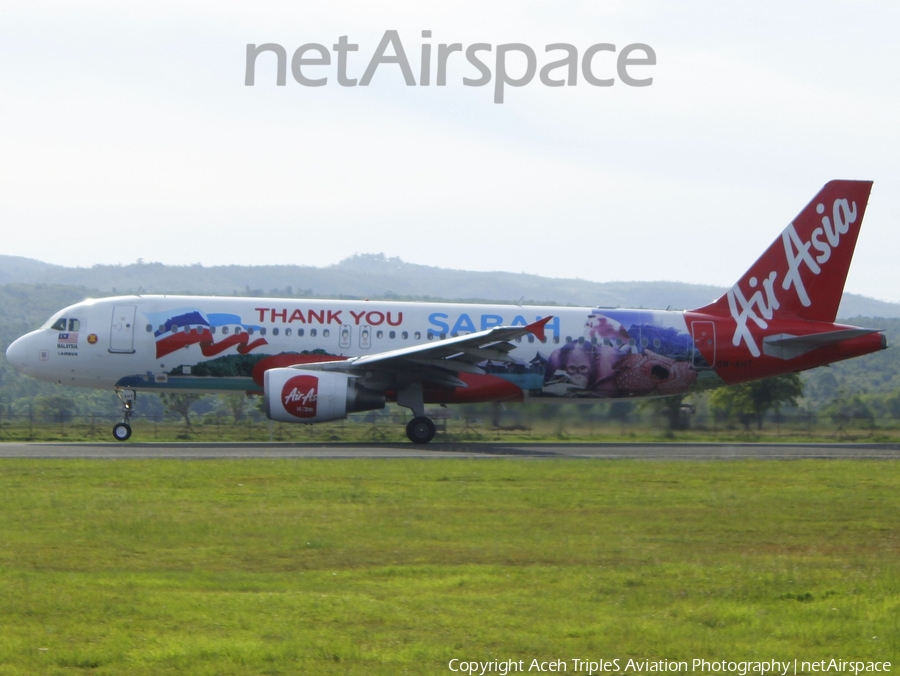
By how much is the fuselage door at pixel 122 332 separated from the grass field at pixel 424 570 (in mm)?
8965

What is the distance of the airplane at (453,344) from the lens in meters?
27.9

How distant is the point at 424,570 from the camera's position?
436 inches

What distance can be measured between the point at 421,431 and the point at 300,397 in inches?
152

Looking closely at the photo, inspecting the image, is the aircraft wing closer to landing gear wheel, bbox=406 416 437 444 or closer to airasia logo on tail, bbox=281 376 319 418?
landing gear wheel, bbox=406 416 437 444

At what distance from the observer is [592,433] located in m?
32.6

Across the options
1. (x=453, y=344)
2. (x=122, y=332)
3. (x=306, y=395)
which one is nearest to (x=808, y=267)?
(x=453, y=344)

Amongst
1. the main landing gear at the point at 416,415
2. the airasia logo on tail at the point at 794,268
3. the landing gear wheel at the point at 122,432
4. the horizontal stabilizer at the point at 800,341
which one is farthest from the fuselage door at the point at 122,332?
the horizontal stabilizer at the point at 800,341

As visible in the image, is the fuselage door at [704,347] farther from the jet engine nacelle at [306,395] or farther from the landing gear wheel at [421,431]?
the jet engine nacelle at [306,395]

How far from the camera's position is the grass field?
8.22 metres

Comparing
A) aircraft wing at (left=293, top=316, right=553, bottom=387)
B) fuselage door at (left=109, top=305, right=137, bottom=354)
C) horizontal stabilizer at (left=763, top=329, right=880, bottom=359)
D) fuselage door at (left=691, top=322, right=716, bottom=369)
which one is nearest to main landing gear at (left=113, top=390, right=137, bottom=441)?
fuselage door at (left=109, top=305, right=137, bottom=354)

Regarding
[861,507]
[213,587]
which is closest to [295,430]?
[861,507]

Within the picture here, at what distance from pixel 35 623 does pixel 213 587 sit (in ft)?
5.99
